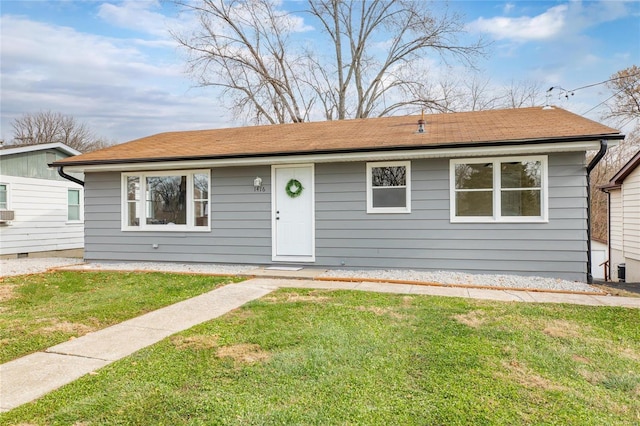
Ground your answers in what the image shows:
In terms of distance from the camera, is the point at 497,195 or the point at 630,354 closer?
the point at 630,354

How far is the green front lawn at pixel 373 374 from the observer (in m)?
2.38

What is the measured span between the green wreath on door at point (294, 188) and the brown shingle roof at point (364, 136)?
27.9 inches

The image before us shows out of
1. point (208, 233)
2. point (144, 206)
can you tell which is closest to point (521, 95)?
point (208, 233)

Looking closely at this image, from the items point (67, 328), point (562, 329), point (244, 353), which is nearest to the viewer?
point (244, 353)

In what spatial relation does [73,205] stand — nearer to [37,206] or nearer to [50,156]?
[37,206]

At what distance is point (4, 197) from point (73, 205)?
2.45 metres

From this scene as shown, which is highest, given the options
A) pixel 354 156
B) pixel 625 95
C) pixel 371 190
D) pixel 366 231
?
pixel 625 95

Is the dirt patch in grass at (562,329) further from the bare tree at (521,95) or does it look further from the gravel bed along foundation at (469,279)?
the bare tree at (521,95)

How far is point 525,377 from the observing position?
289cm

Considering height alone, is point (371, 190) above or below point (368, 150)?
below

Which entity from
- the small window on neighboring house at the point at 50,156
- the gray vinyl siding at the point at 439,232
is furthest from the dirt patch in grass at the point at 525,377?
the small window on neighboring house at the point at 50,156

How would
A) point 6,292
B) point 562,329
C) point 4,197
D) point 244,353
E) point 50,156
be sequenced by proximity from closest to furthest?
point 244,353 → point 562,329 → point 6,292 → point 4,197 → point 50,156

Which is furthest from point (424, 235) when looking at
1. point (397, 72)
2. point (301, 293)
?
point (397, 72)

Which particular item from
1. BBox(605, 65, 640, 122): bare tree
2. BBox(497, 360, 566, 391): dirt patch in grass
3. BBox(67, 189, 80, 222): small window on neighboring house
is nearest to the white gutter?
BBox(497, 360, 566, 391): dirt patch in grass
